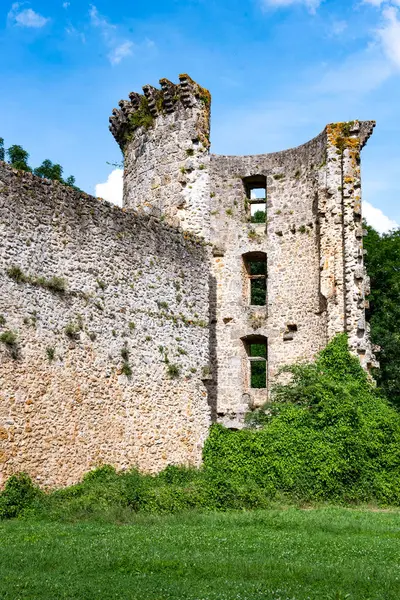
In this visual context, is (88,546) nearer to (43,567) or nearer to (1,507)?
(43,567)

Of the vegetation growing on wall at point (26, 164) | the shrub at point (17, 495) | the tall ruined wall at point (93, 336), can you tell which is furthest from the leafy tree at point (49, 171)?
the shrub at point (17, 495)

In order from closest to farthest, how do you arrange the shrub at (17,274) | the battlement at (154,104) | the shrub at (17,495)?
the shrub at (17,495) → the shrub at (17,274) → the battlement at (154,104)

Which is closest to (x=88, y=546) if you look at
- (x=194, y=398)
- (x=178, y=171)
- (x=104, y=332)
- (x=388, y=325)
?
(x=104, y=332)

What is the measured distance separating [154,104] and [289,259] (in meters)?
6.67

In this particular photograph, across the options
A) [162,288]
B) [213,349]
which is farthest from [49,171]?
[162,288]

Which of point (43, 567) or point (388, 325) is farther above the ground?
point (388, 325)

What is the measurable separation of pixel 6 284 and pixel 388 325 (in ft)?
59.4

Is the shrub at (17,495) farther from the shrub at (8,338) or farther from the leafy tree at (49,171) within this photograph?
the leafy tree at (49,171)

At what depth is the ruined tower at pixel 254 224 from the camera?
17562 mm

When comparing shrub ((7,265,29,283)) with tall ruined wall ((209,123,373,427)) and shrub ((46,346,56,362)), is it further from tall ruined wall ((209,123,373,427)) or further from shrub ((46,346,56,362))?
tall ruined wall ((209,123,373,427))

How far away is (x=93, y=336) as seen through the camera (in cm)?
1329

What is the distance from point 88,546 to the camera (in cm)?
885

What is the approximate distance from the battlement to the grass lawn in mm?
10295

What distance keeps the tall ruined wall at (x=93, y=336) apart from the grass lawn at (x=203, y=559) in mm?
2080
